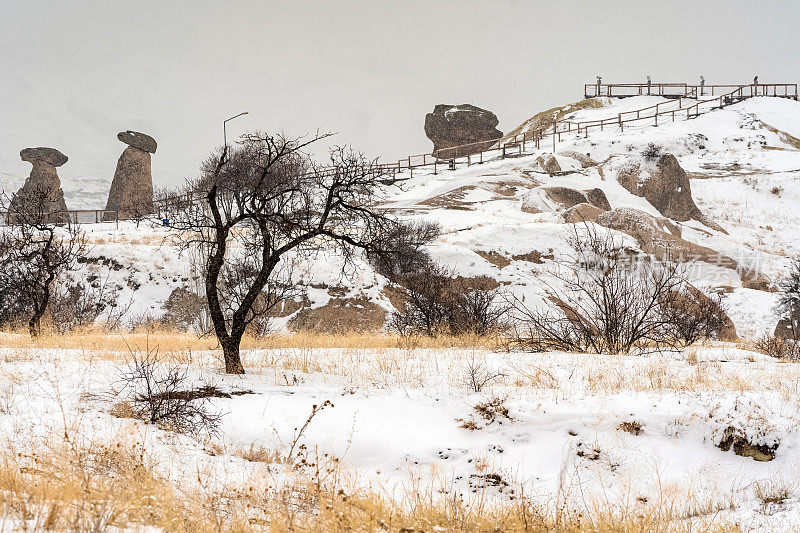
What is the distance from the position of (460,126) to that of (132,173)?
3878 cm

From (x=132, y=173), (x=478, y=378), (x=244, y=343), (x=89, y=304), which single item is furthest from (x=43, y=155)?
(x=478, y=378)

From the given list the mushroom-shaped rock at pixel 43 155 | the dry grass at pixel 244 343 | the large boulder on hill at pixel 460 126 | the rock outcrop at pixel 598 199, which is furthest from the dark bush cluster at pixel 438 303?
the large boulder on hill at pixel 460 126

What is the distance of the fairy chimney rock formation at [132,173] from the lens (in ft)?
154

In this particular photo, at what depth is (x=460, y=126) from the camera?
66000 millimetres

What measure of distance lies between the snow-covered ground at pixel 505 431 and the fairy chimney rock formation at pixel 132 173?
4411cm

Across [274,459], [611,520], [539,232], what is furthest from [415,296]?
[611,520]

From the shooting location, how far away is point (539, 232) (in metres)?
26.7

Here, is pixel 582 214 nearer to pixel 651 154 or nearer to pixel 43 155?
pixel 651 154

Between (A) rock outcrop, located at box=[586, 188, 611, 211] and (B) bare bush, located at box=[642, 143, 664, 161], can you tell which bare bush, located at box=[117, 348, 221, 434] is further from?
(B) bare bush, located at box=[642, 143, 664, 161]

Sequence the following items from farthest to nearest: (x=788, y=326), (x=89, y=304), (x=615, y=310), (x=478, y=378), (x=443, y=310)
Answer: (x=89, y=304), (x=788, y=326), (x=443, y=310), (x=615, y=310), (x=478, y=378)

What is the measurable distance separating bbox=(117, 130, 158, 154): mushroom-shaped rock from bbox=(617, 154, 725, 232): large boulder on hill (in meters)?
42.6

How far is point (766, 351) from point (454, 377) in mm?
10608

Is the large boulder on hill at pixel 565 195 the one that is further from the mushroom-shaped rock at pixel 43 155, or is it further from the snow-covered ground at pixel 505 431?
the mushroom-shaped rock at pixel 43 155

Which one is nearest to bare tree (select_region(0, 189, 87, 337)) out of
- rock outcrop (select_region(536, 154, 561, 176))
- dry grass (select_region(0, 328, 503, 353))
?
dry grass (select_region(0, 328, 503, 353))
